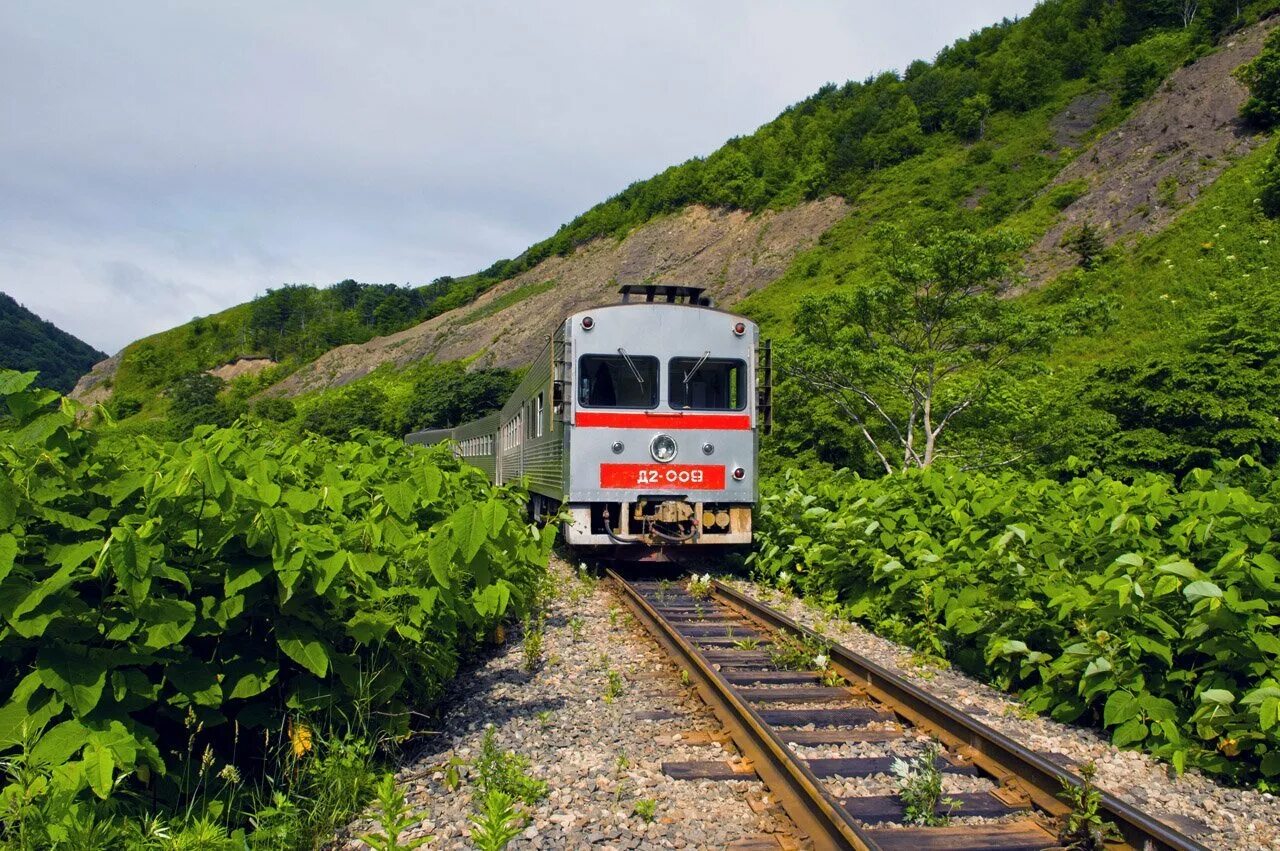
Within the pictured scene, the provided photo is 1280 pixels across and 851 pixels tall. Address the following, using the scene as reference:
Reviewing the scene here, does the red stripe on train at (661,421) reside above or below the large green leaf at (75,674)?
above

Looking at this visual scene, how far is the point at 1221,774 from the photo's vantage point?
163 inches

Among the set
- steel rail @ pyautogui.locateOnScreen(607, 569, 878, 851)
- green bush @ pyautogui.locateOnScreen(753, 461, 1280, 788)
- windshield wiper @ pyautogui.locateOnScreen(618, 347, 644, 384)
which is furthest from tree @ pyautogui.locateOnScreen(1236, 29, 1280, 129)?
steel rail @ pyautogui.locateOnScreen(607, 569, 878, 851)

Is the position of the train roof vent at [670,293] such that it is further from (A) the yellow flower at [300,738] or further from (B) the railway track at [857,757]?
(A) the yellow flower at [300,738]

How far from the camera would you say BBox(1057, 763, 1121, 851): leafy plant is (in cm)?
325

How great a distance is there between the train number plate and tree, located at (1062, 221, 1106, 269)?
108 feet

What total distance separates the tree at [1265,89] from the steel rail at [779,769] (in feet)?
161

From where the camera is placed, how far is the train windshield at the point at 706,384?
10297 mm

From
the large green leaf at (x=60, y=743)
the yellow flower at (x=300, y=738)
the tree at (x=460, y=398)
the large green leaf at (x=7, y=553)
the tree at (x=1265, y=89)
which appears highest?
the tree at (x=1265, y=89)

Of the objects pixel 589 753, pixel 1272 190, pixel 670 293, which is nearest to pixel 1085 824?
pixel 589 753

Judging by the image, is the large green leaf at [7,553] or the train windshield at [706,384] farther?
the train windshield at [706,384]

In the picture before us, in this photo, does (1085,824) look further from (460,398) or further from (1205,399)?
(460,398)

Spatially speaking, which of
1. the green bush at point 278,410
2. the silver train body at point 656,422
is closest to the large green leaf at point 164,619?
the silver train body at point 656,422

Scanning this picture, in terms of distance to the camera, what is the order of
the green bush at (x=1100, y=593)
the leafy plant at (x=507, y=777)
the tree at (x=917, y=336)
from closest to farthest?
the leafy plant at (x=507, y=777) < the green bush at (x=1100, y=593) < the tree at (x=917, y=336)

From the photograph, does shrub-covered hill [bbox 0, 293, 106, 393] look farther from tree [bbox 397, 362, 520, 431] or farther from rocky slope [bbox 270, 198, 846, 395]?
tree [bbox 397, 362, 520, 431]
